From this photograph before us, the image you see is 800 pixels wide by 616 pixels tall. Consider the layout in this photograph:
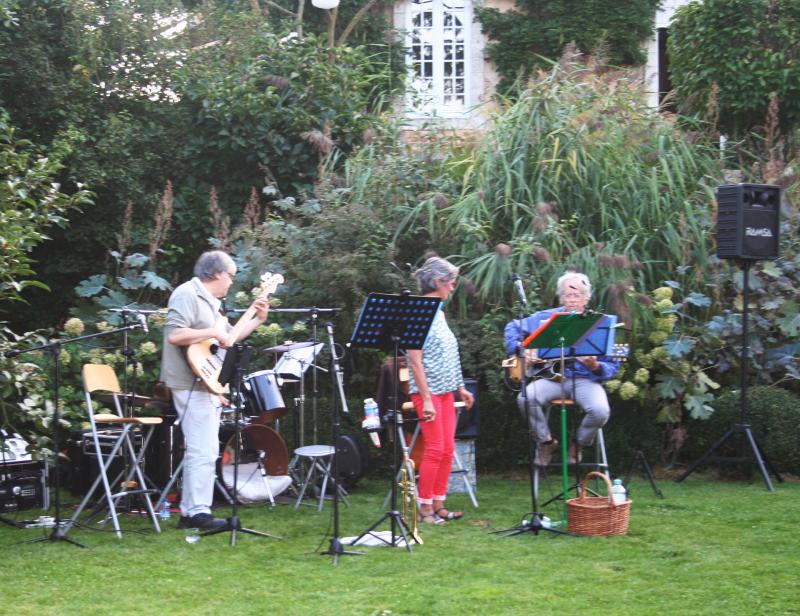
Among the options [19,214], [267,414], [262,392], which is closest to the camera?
[19,214]

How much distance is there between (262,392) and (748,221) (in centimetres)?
389

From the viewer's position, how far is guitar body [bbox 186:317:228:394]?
22.6 feet

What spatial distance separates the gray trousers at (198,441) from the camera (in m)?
6.95

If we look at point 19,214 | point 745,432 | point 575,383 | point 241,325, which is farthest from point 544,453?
point 19,214

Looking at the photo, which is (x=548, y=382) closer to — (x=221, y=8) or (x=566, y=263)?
(x=566, y=263)

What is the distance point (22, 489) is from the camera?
7.96m

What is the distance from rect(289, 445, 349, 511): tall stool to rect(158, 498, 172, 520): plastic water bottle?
0.91m

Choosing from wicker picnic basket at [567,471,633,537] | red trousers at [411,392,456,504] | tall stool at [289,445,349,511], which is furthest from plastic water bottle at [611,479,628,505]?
tall stool at [289,445,349,511]

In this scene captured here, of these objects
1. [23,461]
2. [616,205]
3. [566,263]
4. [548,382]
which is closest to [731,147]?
[616,205]

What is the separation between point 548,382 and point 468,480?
3.27 ft

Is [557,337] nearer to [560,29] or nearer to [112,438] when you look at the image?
[112,438]

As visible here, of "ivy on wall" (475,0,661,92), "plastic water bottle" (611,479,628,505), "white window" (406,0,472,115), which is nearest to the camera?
"plastic water bottle" (611,479,628,505)

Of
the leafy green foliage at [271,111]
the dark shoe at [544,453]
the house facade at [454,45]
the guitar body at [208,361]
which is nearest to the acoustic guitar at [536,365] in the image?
the dark shoe at [544,453]

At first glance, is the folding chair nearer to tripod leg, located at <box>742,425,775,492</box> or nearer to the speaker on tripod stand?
the speaker on tripod stand
